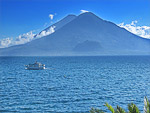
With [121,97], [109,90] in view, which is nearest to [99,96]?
[121,97]

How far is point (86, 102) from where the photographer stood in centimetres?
3039

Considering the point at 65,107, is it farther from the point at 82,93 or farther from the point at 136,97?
the point at 136,97

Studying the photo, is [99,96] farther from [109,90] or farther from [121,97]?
[109,90]

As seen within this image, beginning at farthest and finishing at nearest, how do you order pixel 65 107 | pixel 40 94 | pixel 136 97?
1. pixel 40 94
2. pixel 136 97
3. pixel 65 107

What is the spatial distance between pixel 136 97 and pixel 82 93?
801 centimetres

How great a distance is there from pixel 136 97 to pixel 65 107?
435 inches

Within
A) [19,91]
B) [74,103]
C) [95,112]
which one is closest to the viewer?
[95,112]

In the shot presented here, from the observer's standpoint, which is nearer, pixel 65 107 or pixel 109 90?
pixel 65 107

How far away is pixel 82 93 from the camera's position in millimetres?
36531

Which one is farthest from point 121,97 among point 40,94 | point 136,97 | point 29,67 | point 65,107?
point 29,67

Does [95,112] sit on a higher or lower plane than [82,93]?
higher

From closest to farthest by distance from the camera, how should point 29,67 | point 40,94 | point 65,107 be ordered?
point 65,107 < point 40,94 < point 29,67

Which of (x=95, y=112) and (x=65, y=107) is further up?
(x=95, y=112)

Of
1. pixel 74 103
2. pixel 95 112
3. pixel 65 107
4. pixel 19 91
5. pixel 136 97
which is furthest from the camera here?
pixel 19 91
